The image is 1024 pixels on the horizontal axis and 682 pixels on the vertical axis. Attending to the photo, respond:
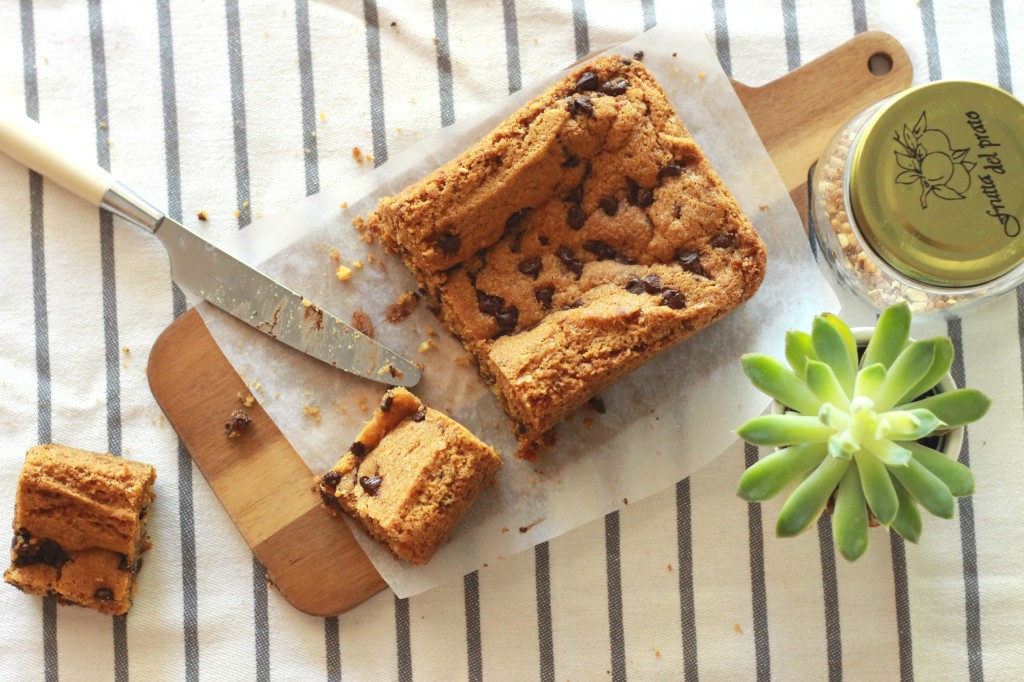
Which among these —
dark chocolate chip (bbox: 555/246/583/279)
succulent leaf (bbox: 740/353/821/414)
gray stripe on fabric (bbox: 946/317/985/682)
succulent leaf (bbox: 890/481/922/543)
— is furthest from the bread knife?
gray stripe on fabric (bbox: 946/317/985/682)

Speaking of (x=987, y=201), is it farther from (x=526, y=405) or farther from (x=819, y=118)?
(x=526, y=405)

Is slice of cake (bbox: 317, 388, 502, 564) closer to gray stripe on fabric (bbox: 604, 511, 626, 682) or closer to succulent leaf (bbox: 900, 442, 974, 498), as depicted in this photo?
gray stripe on fabric (bbox: 604, 511, 626, 682)

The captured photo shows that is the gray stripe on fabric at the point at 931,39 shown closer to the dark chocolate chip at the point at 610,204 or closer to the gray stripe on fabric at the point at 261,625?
the dark chocolate chip at the point at 610,204

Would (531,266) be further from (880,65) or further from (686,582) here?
(880,65)

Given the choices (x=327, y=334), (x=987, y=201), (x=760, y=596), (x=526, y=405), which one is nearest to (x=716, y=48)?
(x=987, y=201)

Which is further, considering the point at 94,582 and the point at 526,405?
the point at 94,582

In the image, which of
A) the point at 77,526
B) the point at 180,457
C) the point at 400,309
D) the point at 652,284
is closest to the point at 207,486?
the point at 180,457
